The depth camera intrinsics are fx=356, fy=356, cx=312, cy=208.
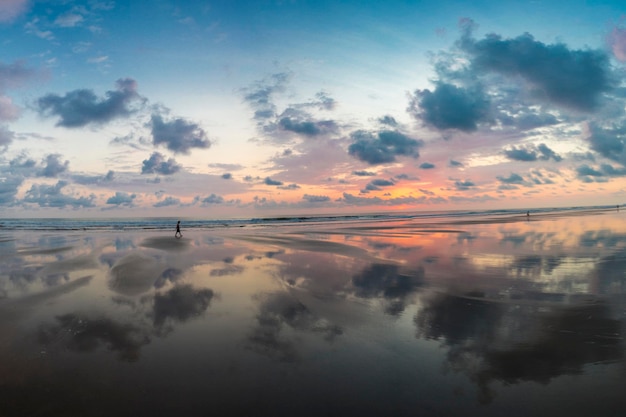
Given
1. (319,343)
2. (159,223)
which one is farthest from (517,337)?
(159,223)

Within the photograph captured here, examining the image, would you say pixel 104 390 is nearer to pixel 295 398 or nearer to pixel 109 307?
pixel 295 398

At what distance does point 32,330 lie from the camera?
8406mm

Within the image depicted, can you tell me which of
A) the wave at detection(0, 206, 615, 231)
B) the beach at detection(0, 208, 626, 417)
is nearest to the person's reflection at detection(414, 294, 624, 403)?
the beach at detection(0, 208, 626, 417)

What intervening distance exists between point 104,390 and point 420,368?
5120 mm

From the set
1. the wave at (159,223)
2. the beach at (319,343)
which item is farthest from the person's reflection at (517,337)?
the wave at (159,223)

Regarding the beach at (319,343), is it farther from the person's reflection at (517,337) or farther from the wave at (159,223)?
the wave at (159,223)

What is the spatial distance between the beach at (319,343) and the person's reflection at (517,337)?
0.12ft

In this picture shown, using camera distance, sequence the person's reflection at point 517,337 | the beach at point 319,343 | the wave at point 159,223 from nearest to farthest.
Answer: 1. the beach at point 319,343
2. the person's reflection at point 517,337
3. the wave at point 159,223

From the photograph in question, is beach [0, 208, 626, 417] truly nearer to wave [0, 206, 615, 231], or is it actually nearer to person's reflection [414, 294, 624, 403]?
person's reflection [414, 294, 624, 403]

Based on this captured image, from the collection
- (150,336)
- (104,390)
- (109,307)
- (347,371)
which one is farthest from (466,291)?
(109,307)

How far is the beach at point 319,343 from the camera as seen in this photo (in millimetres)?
5152

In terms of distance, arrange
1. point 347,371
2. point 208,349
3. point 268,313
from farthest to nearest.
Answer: point 268,313
point 208,349
point 347,371

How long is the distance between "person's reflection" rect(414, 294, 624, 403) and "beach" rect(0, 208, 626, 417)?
0.12ft

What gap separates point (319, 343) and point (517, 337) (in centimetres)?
410
